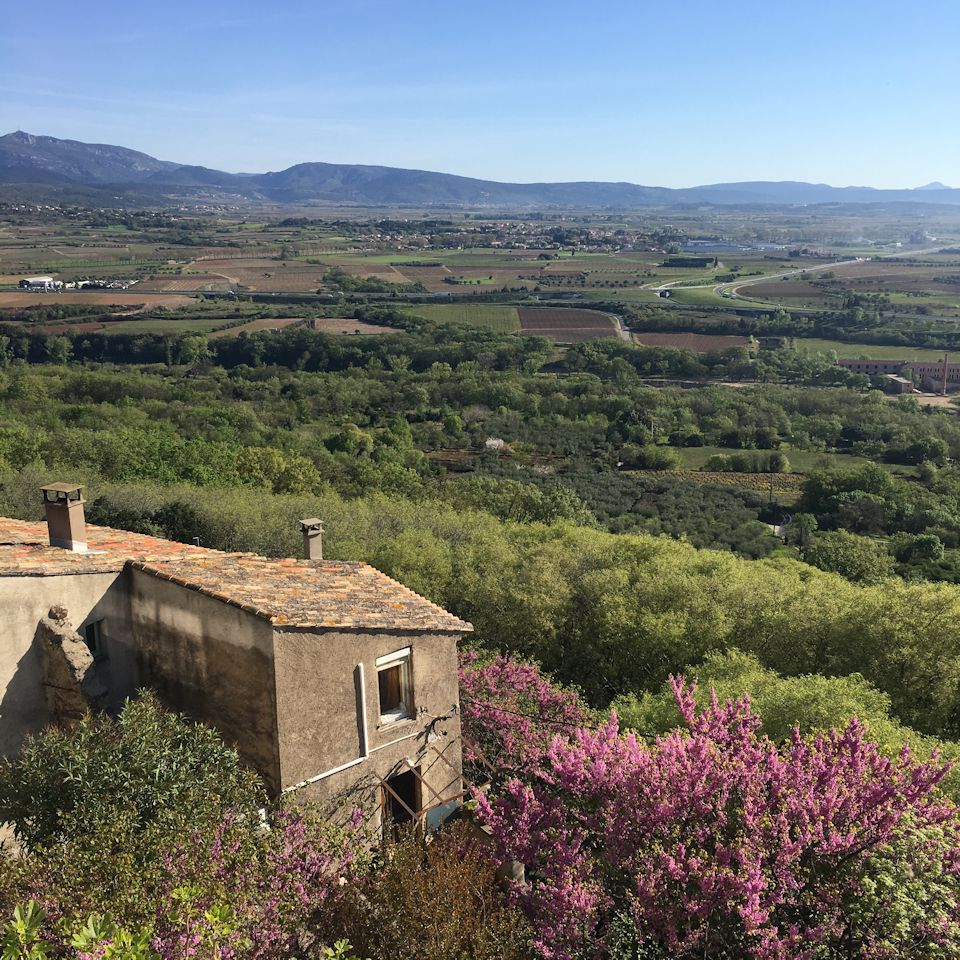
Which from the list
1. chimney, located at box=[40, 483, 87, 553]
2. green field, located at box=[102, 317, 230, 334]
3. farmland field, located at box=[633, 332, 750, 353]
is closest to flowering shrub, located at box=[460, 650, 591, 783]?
chimney, located at box=[40, 483, 87, 553]

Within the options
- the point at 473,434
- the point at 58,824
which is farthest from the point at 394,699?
the point at 473,434

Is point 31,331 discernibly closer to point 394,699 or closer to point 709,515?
point 709,515

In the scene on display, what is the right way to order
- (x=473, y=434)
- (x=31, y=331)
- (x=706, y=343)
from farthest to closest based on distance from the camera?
(x=706, y=343), (x=31, y=331), (x=473, y=434)

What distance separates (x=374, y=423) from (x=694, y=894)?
62.5 m

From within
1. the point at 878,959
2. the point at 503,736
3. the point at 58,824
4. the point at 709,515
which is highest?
the point at 58,824

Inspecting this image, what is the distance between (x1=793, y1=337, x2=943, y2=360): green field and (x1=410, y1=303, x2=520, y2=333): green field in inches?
1382

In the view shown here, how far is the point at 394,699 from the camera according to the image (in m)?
12.0

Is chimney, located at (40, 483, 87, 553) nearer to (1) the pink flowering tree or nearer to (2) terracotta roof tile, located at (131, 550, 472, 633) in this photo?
(2) terracotta roof tile, located at (131, 550, 472, 633)

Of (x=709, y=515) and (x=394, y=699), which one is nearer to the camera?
(x=394, y=699)

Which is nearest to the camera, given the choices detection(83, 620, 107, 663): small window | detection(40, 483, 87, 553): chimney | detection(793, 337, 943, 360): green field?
detection(83, 620, 107, 663): small window

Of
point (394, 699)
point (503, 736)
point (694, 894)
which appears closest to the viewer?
point (694, 894)

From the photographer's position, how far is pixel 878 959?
817 cm

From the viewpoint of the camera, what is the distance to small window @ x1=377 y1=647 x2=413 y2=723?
38.8 ft

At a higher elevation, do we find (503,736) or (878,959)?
(878,959)
